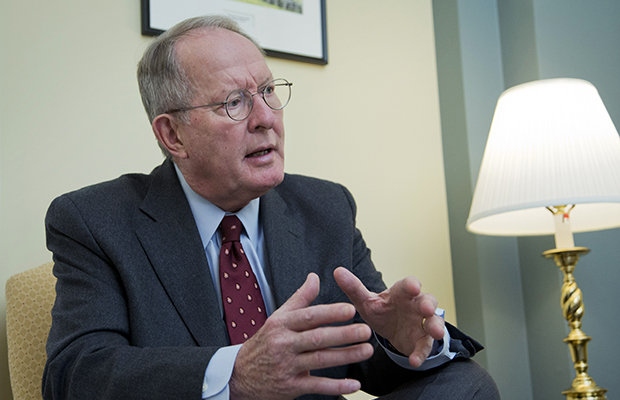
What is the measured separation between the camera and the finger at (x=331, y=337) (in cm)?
79

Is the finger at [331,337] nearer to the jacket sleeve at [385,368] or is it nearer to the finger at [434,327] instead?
the finger at [434,327]

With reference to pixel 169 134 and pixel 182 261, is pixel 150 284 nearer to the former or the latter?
pixel 182 261

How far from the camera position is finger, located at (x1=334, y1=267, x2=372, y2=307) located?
0.99m

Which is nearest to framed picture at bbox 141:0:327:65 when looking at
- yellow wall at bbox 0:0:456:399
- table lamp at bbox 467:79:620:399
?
yellow wall at bbox 0:0:456:399

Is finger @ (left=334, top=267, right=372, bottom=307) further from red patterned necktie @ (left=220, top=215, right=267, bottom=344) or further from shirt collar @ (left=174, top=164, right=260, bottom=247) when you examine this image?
shirt collar @ (left=174, top=164, right=260, bottom=247)

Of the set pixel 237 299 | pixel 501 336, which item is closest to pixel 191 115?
pixel 237 299

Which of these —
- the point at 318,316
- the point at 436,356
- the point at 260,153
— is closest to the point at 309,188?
the point at 260,153


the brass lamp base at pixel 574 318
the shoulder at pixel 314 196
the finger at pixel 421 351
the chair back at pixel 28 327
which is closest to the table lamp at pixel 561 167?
the brass lamp base at pixel 574 318

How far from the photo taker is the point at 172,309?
118 cm

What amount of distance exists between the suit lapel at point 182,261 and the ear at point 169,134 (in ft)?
0.38

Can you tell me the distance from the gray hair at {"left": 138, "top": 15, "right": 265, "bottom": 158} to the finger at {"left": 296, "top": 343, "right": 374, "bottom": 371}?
744 millimetres

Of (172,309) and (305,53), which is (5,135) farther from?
(305,53)

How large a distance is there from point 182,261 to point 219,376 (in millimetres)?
380

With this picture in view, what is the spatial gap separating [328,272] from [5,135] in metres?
1.06
